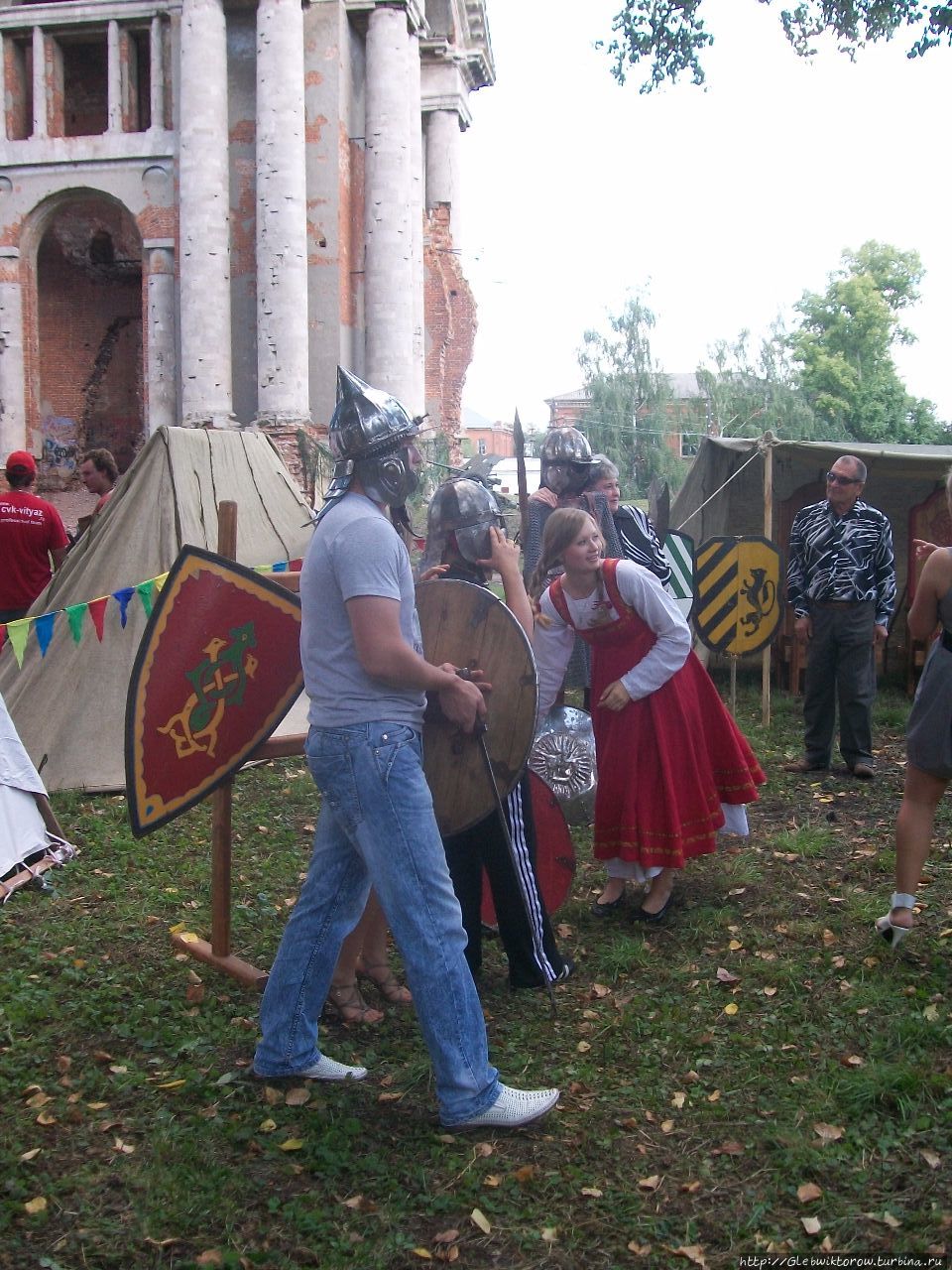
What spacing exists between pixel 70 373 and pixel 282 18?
8748mm

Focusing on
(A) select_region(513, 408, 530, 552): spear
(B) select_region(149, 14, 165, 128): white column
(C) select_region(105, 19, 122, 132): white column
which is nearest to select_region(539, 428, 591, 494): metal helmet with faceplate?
(A) select_region(513, 408, 530, 552): spear

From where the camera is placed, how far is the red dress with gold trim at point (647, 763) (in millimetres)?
4594

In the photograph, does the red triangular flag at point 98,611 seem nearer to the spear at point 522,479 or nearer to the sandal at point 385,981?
the spear at point 522,479

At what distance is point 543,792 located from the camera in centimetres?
448

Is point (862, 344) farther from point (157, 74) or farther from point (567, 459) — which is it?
point (567, 459)

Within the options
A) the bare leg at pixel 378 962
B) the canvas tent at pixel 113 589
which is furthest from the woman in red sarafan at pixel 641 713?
the canvas tent at pixel 113 589

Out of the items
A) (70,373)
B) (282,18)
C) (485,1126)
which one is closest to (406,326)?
(282,18)

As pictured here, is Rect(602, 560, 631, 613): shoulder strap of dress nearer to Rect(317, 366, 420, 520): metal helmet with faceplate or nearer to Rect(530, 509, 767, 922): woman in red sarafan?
Rect(530, 509, 767, 922): woman in red sarafan

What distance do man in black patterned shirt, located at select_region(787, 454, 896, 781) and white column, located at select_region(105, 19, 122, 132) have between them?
60.3ft

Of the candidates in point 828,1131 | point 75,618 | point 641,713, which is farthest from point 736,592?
point 828,1131

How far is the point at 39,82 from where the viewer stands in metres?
21.3

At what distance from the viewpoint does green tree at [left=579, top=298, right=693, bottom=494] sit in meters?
51.6

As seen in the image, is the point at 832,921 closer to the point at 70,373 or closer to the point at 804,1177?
the point at 804,1177

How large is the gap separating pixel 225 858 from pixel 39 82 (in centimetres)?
2154
